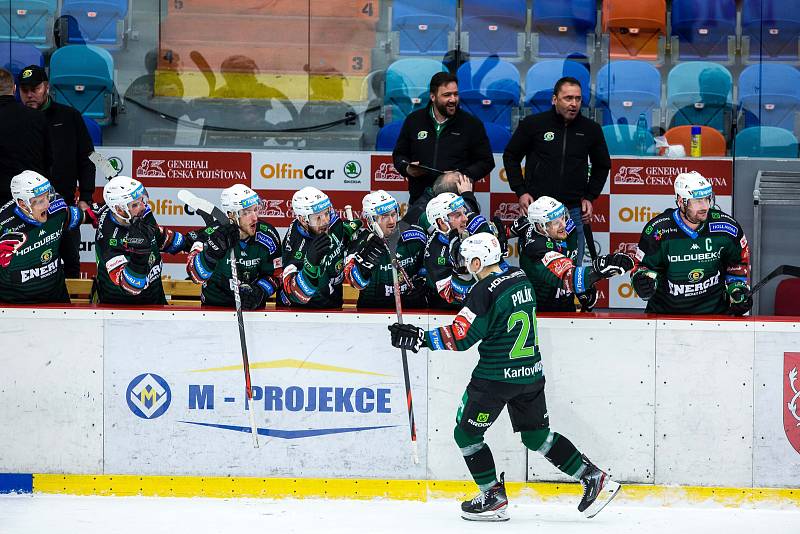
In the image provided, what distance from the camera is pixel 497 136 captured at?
896 cm

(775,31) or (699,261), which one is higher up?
(775,31)

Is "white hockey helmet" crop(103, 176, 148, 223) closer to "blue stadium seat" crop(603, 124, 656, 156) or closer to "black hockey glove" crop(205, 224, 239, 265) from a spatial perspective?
"black hockey glove" crop(205, 224, 239, 265)

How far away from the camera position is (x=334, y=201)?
884cm

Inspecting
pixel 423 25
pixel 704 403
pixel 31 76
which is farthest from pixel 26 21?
pixel 704 403

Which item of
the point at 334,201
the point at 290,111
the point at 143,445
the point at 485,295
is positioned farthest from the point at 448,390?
the point at 290,111

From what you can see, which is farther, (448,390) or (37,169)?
(37,169)

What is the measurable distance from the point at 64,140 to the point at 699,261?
13.1ft

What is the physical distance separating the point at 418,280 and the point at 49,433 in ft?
7.07

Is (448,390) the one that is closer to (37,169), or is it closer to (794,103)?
(37,169)

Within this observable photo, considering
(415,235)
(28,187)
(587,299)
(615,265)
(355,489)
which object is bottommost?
(355,489)

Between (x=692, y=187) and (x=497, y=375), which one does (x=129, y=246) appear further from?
(x=692, y=187)

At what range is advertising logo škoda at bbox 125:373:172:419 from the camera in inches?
255

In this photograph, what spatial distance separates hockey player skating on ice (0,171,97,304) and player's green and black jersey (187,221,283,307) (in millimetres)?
782

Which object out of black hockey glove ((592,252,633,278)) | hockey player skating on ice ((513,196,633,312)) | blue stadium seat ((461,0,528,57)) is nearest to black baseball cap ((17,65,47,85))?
blue stadium seat ((461,0,528,57))
